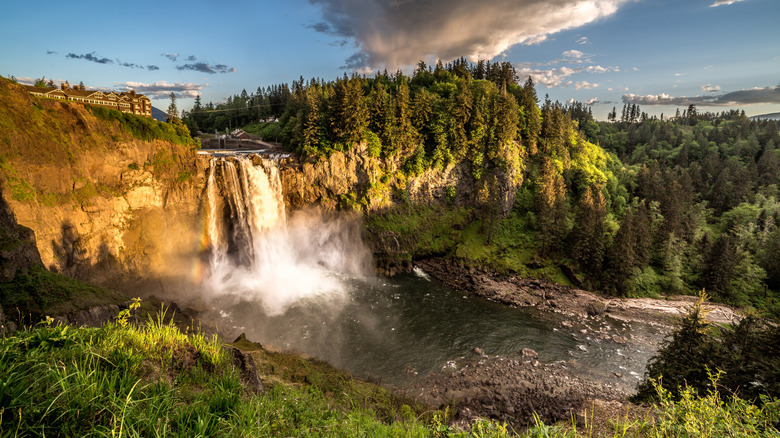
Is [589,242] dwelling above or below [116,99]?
below

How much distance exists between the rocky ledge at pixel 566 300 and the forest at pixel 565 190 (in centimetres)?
186

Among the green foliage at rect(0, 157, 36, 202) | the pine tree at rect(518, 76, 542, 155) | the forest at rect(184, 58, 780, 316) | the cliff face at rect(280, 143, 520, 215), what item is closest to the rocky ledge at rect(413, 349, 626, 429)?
the forest at rect(184, 58, 780, 316)

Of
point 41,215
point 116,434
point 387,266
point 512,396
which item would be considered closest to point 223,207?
point 41,215

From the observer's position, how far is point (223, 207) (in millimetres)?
32344

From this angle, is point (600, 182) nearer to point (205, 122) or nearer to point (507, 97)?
point (507, 97)

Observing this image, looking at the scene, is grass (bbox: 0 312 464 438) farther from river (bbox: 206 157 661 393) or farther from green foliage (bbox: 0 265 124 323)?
river (bbox: 206 157 661 393)

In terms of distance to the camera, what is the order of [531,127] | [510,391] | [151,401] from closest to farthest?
[151,401]
[510,391]
[531,127]

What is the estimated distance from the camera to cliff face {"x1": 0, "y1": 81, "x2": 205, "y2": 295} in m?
19.0

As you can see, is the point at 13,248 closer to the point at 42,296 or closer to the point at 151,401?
the point at 42,296

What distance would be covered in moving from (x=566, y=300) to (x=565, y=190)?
21.7 metres

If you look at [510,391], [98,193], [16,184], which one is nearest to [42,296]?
[16,184]

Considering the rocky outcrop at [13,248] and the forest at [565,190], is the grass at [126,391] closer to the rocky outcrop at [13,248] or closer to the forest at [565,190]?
the rocky outcrop at [13,248]

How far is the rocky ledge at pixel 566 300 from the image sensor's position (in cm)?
3134

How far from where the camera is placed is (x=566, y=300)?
1297 inches
